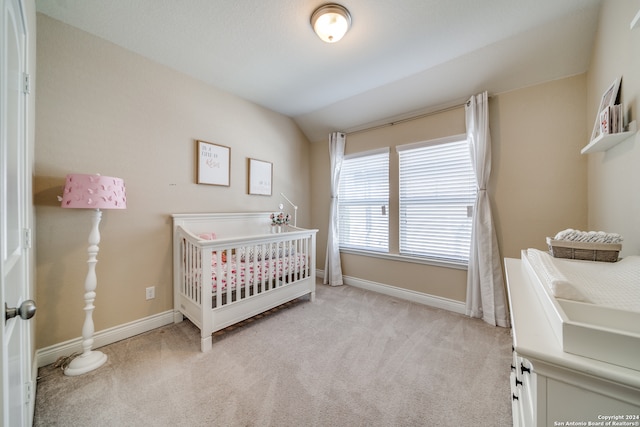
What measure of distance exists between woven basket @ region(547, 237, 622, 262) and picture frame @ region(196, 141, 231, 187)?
269 cm

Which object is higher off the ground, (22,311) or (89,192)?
(89,192)

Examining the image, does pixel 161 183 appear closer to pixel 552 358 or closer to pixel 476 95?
pixel 552 358

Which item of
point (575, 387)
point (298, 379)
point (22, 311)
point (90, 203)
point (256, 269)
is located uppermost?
point (90, 203)

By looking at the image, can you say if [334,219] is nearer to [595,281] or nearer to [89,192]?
[89,192]

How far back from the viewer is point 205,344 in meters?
Result: 1.73

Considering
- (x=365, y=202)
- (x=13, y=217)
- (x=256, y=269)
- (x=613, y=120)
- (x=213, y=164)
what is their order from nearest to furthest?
(x=13, y=217)
(x=613, y=120)
(x=256, y=269)
(x=213, y=164)
(x=365, y=202)

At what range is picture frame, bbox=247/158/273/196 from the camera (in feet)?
9.26

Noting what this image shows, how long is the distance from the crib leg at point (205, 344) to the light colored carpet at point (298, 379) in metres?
0.04

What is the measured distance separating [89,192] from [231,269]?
108 centimetres

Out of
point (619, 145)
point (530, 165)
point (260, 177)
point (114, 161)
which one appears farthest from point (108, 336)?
point (530, 165)

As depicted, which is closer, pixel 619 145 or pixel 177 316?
pixel 619 145

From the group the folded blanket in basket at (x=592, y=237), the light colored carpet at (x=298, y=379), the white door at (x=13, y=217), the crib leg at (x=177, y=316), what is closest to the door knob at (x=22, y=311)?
the white door at (x=13, y=217)

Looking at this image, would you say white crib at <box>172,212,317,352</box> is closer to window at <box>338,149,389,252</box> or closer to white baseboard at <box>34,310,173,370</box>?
white baseboard at <box>34,310,173,370</box>

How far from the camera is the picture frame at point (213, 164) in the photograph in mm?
2340
